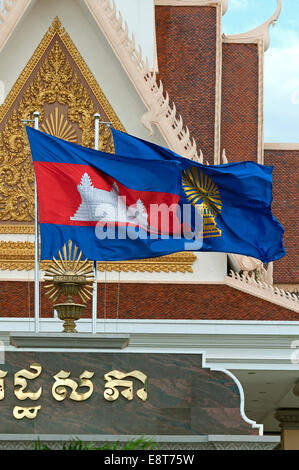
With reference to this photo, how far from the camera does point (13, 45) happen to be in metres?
18.6

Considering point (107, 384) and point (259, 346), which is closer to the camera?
point (107, 384)

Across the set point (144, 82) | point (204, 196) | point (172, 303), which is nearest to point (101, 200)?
point (204, 196)

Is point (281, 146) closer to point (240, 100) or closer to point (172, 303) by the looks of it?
point (240, 100)

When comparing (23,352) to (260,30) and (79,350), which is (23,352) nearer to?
(79,350)

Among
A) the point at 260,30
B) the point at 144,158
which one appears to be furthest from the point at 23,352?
the point at 260,30

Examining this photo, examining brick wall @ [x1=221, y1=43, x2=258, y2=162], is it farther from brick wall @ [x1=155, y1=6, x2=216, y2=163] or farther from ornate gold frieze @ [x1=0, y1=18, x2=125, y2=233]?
ornate gold frieze @ [x1=0, y1=18, x2=125, y2=233]

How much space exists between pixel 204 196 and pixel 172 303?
395cm

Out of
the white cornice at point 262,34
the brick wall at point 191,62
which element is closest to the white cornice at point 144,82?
the brick wall at point 191,62

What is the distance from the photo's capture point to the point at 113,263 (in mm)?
18016

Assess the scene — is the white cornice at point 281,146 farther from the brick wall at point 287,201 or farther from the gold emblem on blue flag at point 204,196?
the gold emblem on blue flag at point 204,196

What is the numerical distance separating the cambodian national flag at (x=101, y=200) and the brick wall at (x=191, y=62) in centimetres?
752

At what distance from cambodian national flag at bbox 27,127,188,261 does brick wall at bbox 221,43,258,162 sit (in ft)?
32.9

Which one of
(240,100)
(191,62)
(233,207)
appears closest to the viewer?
(233,207)

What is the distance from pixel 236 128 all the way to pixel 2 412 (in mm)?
13087
